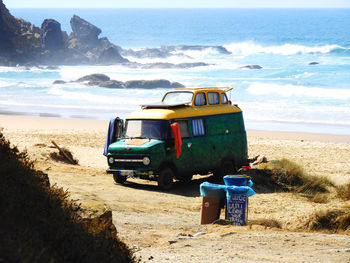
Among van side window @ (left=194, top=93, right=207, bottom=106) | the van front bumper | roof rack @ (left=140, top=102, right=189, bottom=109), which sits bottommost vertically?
the van front bumper

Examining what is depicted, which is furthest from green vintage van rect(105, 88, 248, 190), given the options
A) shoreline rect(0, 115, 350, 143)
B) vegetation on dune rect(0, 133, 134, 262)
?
shoreline rect(0, 115, 350, 143)

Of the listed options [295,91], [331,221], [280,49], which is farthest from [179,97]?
[280,49]

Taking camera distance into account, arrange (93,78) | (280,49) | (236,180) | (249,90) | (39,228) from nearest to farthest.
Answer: (39,228)
(236,180)
(249,90)
(93,78)
(280,49)

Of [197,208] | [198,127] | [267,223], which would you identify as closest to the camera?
→ [267,223]

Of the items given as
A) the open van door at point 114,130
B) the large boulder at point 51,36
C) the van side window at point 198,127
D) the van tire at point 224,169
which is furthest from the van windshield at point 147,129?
the large boulder at point 51,36

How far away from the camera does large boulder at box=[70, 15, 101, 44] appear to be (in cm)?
8962

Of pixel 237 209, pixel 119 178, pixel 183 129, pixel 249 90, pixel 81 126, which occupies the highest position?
pixel 249 90

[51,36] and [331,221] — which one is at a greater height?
[51,36]

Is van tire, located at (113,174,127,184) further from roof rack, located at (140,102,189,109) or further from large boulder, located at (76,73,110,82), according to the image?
large boulder, located at (76,73,110,82)

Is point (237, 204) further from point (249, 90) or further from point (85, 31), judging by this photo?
point (85, 31)

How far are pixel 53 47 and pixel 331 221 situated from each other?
230 ft

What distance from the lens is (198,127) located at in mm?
15508

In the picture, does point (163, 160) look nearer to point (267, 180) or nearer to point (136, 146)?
point (136, 146)

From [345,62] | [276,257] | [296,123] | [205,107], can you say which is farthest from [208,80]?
[276,257]
